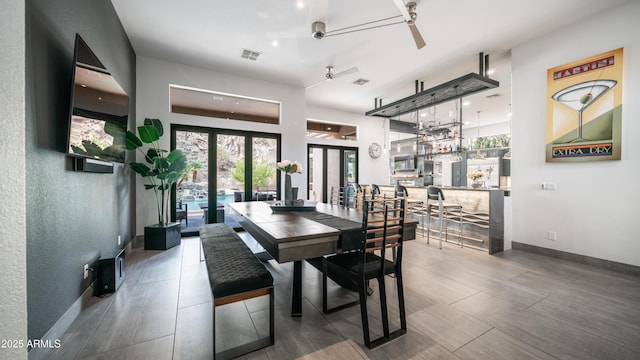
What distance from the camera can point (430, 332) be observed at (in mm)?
1894

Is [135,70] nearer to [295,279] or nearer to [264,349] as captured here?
[295,279]

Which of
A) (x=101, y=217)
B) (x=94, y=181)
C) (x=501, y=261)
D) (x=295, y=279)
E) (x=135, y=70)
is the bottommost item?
(x=501, y=261)

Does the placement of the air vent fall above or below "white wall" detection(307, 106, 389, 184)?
above

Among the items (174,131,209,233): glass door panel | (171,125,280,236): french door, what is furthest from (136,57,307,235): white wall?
(174,131,209,233): glass door panel

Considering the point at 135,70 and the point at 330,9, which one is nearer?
the point at 330,9

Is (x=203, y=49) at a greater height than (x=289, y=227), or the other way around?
(x=203, y=49)

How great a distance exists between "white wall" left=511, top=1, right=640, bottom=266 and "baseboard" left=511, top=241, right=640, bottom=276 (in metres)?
0.06

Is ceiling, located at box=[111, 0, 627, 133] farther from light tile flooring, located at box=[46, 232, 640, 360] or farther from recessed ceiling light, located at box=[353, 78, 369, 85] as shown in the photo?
light tile flooring, located at box=[46, 232, 640, 360]

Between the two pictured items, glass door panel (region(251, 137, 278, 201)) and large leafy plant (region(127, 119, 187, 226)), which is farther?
glass door panel (region(251, 137, 278, 201))

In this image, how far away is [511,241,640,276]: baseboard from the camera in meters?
3.03

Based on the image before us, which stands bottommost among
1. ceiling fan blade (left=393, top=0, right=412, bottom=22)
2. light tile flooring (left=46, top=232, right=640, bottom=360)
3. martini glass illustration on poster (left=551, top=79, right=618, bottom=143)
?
light tile flooring (left=46, top=232, right=640, bottom=360)

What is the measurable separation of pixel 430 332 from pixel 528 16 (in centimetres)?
405

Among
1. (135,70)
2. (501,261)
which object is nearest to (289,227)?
(501,261)

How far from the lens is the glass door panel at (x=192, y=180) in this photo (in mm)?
4879
